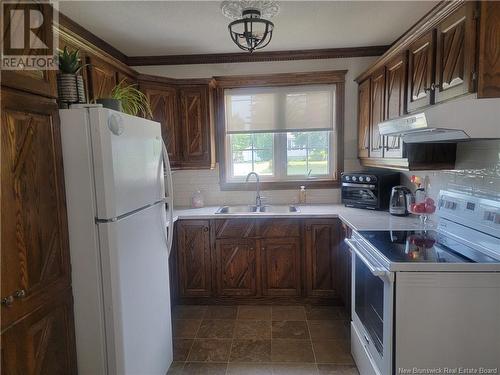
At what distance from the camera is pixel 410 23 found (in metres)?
2.54

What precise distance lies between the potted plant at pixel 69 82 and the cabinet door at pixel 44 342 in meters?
0.96

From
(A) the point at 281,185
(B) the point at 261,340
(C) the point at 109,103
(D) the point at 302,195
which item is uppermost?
(C) the point at 109,103

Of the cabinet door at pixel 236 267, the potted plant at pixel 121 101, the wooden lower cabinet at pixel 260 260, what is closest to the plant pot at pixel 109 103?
the potted plant at pixel 121 101

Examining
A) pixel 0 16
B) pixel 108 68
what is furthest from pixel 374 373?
pixel 108 68

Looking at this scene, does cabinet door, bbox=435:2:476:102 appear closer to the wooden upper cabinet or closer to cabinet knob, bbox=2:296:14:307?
the wooden upper cabinet

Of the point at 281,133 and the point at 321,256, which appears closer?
the point at 321,256

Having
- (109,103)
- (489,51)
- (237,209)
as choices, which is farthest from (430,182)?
(109,103)

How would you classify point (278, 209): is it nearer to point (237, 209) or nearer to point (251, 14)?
point (237, 209)

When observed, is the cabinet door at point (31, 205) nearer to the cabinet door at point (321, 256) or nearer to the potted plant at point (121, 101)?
the potted plant at point (121, 101)

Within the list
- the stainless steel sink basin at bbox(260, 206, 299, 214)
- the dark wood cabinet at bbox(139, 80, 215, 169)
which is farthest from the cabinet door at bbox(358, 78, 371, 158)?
the dark wood cabinet at bbox(139, 80, 215, 169)

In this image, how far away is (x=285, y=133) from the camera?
3.41 meters

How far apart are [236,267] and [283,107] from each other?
1.74m

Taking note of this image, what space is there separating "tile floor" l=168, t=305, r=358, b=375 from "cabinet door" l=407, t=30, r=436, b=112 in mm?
1837

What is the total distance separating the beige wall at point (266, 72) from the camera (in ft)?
10.7
